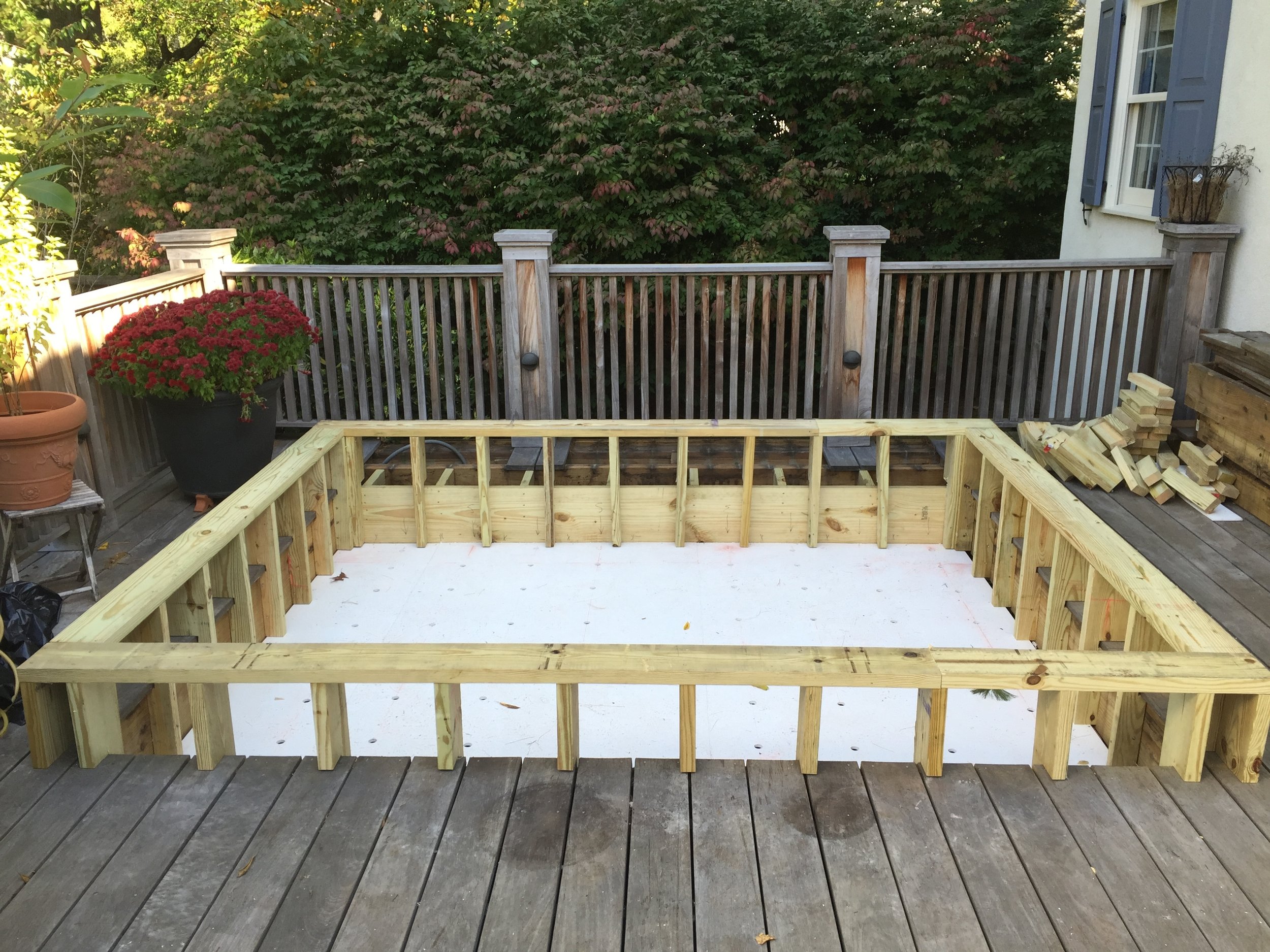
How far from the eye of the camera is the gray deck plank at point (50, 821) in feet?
7.00

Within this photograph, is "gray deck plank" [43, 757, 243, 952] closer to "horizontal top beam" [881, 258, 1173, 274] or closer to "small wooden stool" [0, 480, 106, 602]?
"small wooden stool" [0, 480, 106, 602]

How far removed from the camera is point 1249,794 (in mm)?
2367

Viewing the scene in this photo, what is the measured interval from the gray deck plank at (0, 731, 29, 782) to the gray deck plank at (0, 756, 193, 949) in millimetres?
270

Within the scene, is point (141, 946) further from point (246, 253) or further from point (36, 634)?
point (246, 253)

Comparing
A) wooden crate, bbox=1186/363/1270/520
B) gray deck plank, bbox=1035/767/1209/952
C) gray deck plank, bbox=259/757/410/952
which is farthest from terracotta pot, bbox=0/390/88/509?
wooden crate, bbox=1186/363/1270/520

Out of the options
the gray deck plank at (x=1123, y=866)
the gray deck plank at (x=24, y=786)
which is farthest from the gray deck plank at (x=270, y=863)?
the gray deck plank at (x=1123, y=866)

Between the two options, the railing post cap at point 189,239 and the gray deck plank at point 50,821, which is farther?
the railing post cap at point 189,239

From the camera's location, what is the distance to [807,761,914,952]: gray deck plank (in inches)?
77.0

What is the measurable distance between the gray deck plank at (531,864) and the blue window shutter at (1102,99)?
5.65 meters

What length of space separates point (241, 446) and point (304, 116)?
20.2ft

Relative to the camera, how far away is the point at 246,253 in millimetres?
9047

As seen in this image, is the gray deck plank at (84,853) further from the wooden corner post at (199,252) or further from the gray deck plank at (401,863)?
the wooden corner post at (199,252)

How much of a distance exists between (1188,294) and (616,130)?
17.6 feet

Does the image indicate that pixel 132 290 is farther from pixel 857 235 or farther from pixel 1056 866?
pixel 1056 866
